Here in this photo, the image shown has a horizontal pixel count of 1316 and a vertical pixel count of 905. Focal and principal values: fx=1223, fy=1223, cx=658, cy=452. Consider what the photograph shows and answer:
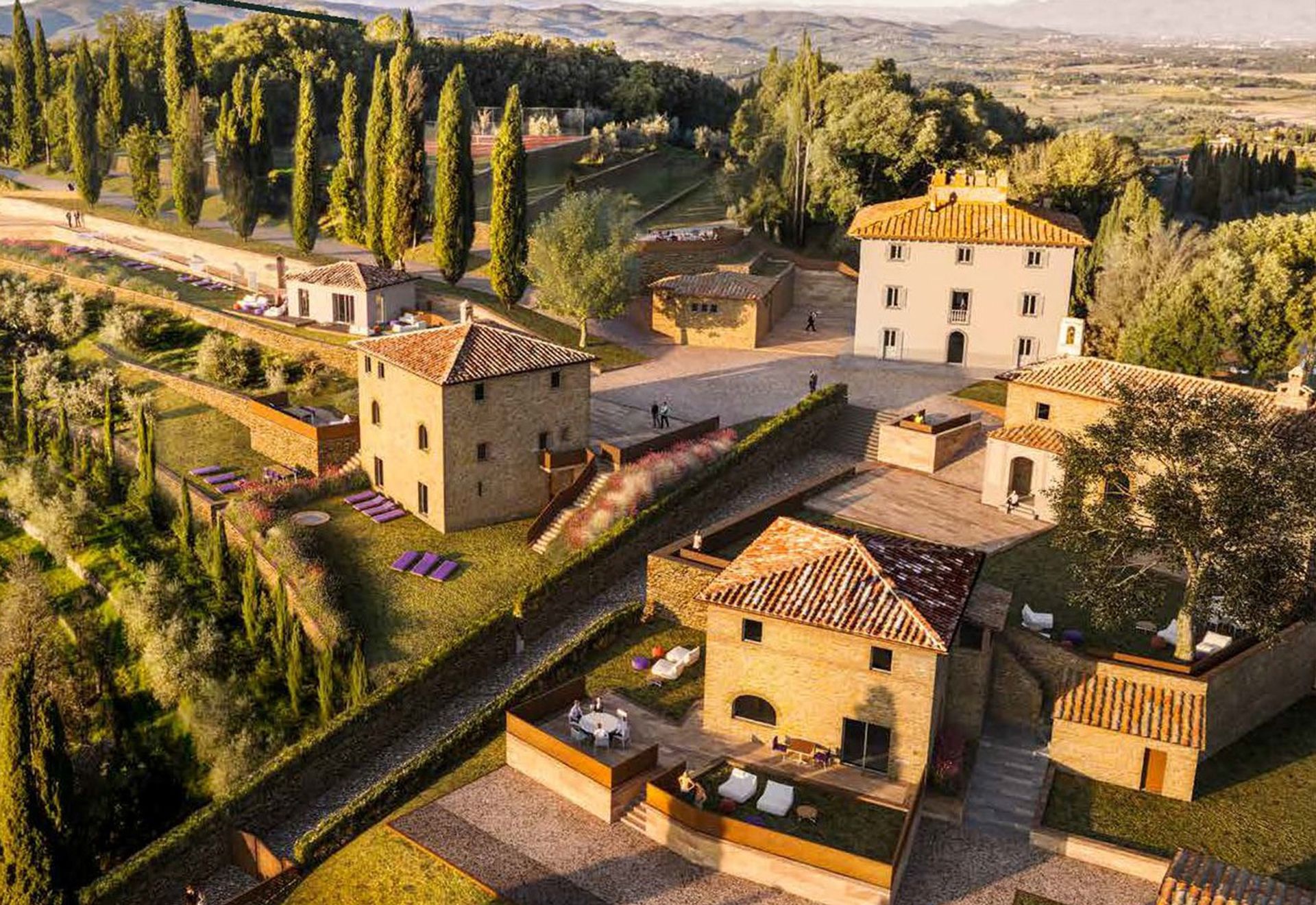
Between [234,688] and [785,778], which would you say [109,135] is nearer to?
[234,688]

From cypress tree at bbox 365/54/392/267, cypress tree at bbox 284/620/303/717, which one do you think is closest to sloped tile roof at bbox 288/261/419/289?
cypress tree at bbox 365/54/392/267

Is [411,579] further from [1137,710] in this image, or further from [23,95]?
[23,95]

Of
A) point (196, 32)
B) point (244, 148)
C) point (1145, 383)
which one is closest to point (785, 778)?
point (1145, 383)

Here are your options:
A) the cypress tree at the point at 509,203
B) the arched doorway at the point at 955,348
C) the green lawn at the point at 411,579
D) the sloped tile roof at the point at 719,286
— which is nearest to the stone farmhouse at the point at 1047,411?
the arched doorway at the point at 955,348

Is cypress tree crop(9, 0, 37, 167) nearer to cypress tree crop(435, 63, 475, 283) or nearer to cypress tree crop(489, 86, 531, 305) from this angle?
cypress tree crop(435, 63, 475, 283)

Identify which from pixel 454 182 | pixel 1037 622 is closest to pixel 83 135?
pixel 454 182
